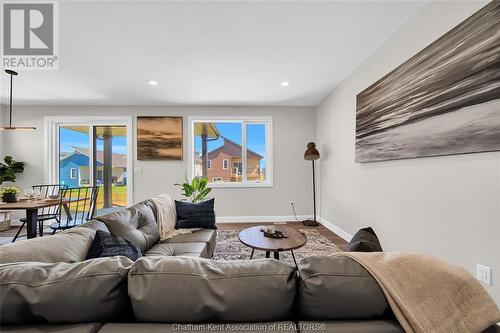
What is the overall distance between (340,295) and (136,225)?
1.82 meters

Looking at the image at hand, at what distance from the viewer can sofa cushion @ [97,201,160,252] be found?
168 centimetres

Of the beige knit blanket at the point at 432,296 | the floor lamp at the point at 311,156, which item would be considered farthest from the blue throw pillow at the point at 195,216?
the floor lamp at the point at 311,156

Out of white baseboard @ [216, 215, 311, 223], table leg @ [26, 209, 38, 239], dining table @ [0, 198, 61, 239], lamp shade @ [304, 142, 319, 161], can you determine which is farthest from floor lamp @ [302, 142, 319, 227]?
table leg @ [26, 209, 38, 239]

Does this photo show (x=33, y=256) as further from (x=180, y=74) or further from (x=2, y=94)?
(x=2, y=94)

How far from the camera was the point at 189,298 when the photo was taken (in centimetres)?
67

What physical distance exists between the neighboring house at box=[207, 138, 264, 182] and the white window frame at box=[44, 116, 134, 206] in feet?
5.32

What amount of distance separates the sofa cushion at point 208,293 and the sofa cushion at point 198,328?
0.06ft

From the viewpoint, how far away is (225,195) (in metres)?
4.64

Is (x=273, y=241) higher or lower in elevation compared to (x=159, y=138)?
lower

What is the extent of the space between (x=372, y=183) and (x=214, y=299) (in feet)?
8.53

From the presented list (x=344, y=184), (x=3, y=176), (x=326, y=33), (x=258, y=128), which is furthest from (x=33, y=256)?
(x=3, y=176)

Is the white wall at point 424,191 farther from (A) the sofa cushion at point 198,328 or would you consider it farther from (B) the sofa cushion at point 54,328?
(B) the sofa cushion at point 54,328

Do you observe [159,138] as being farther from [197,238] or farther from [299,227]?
[299,227]

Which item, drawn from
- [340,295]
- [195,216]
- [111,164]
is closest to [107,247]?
[340,295]
